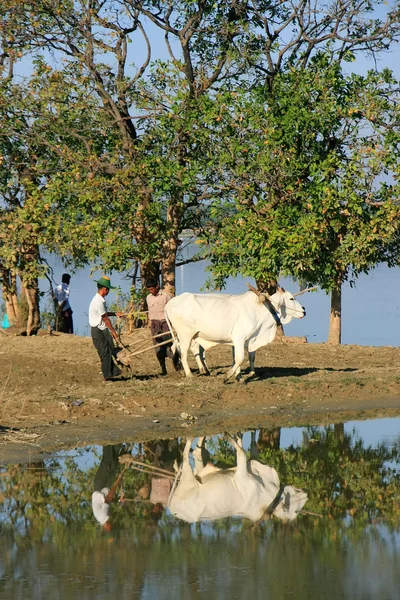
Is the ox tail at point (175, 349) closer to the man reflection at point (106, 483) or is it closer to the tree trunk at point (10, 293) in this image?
the man reflection at point (106, 483)

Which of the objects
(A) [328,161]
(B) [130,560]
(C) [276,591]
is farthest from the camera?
(A) [328,161]

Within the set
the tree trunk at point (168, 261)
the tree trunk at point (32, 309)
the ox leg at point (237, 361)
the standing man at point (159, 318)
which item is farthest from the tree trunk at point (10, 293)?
the ox leg at point (237, 361)

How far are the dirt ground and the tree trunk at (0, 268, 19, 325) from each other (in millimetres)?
5354

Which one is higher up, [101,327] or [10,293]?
[10,293]

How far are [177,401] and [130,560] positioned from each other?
5.86m

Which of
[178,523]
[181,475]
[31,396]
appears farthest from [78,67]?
[178,523]

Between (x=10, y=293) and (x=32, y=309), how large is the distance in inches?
58.6

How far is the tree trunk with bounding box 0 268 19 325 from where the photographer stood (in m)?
22.4

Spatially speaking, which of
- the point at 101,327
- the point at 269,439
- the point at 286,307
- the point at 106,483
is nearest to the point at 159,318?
the point at 101,327

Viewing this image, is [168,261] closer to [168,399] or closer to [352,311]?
[168,399]

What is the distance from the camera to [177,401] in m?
12.8

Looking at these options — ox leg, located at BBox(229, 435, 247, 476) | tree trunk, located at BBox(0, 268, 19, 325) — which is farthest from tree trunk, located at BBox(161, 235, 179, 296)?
ox leg, located at BBox(229, 435, 247, 476)

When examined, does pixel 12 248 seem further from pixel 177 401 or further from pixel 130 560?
pixel 130 560

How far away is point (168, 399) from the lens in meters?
12.8
